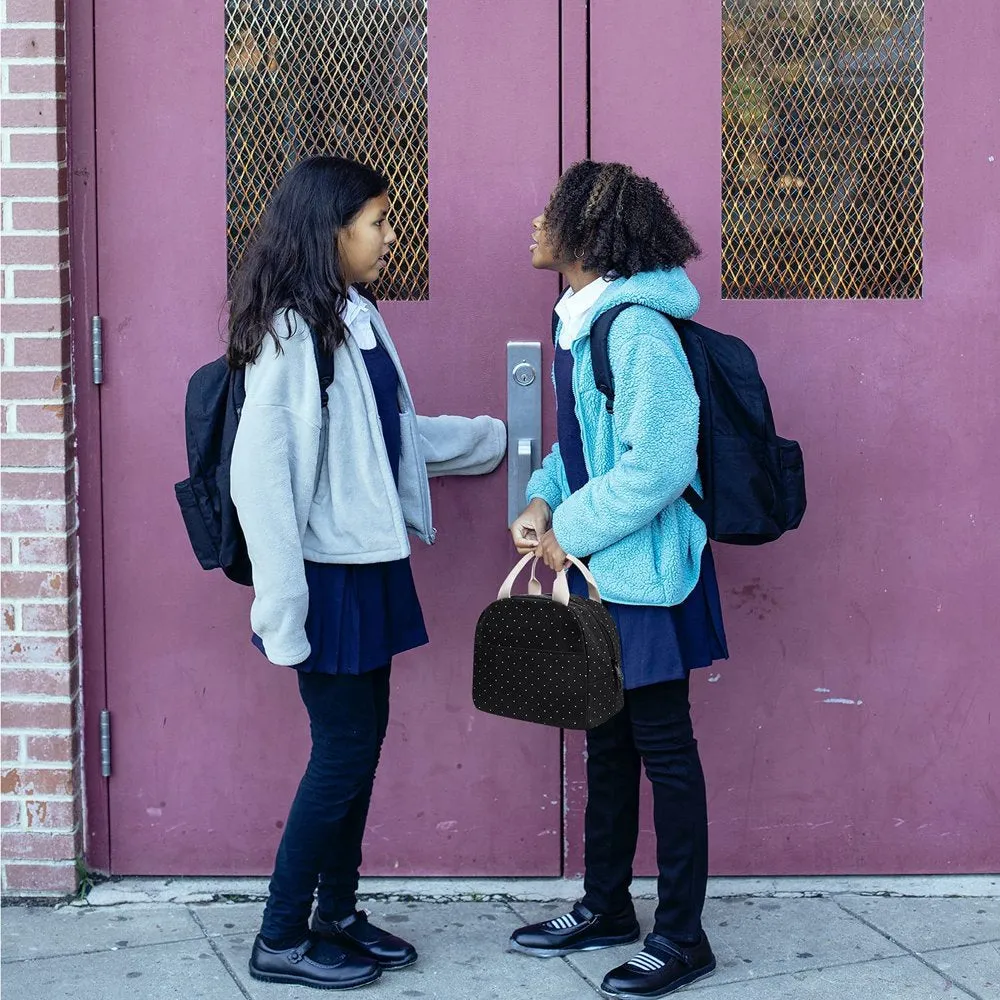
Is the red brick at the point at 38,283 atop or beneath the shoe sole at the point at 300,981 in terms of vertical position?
atop

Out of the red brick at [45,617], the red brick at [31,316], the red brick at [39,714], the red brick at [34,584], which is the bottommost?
the red brick at [39,714]

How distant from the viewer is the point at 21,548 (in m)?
3.75

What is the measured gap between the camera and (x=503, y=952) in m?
3.58

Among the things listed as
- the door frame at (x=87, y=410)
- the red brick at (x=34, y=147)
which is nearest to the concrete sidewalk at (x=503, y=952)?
the door frame at (x=87, y=410)

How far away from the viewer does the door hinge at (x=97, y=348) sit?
3.76 meters

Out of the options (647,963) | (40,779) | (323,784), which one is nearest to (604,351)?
(323,784)

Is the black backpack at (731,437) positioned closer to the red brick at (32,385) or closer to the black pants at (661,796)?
the black pants at (661,796)

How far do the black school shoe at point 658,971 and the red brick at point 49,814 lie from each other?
144 centimetres

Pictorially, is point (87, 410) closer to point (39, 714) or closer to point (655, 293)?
point (39, 714)

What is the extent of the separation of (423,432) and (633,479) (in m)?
0.76

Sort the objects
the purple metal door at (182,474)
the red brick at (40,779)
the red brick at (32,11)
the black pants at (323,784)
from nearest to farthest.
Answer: the black pants at (323,784)
the red brick at (32,11)
the purple metal door at (182,474)
the red brick at (40,779)

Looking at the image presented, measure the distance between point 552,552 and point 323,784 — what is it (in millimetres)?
723

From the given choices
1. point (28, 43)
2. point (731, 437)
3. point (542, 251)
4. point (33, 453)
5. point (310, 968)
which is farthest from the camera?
point (33, 453)

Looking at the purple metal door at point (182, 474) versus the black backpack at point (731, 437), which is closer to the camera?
the black backpack at point (731, 437)
